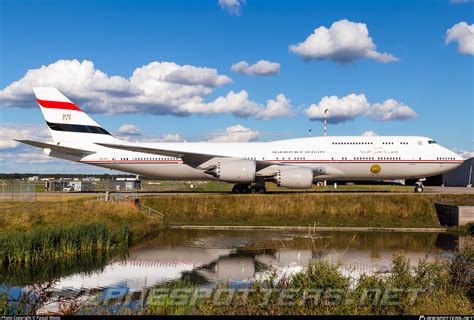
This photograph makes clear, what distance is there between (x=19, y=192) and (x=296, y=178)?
76.1ft

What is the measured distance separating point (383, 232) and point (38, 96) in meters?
32.4

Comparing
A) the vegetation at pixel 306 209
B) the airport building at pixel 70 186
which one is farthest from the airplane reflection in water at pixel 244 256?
the airport building at pixel 70 186

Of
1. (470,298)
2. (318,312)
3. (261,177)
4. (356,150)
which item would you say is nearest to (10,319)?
(318,312)

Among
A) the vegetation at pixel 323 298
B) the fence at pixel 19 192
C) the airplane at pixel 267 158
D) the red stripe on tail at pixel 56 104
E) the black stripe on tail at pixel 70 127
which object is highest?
the red stripe on tail at pixel 56 104

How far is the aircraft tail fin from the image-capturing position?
136 ft

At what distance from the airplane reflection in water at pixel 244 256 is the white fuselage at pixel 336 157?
972 centimetres

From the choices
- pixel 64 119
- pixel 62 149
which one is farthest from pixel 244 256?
pixel 64 119

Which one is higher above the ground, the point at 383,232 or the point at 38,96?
the point at 38,96

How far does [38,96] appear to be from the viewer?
1642 inches

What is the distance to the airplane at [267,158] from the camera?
119 feet

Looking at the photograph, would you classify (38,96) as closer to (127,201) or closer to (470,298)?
(127,201)

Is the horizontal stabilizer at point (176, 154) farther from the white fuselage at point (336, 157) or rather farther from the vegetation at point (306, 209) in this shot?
the vegetation at point (306, 209)

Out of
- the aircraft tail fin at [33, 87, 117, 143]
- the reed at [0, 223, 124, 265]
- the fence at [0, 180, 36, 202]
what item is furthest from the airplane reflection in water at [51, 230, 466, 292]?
the aircraft tail fin at [33, 87, 117, 143]

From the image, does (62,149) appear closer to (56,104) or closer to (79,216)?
(56,104)
